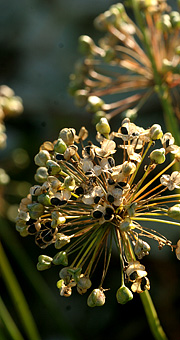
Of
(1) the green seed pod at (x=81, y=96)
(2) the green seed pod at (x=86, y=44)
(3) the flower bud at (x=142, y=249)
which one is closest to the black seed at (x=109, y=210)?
(3) the flower bud at (x=142, y=249)

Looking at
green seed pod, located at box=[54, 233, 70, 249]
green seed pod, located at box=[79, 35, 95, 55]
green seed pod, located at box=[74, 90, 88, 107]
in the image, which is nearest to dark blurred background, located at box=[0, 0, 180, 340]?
green seed pod, located at box=[74, 90, 88, 107]

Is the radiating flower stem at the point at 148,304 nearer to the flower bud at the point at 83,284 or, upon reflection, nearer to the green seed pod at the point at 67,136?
the flower bud at the point at 83,284

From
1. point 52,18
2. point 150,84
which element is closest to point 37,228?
A: point 150,84

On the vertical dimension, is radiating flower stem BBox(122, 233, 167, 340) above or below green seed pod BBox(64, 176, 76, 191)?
below

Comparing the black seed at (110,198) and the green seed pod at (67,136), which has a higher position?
the green seed pod at (67,136)

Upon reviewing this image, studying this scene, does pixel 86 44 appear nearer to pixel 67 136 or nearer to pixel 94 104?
pixel 94 104

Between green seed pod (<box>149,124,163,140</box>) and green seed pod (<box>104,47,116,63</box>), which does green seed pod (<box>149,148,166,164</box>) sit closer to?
green seed pod (<box>149,124,163,140</box>)

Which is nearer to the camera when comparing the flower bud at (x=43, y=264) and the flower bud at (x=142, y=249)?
the flower bud at (x=142, y=249)
